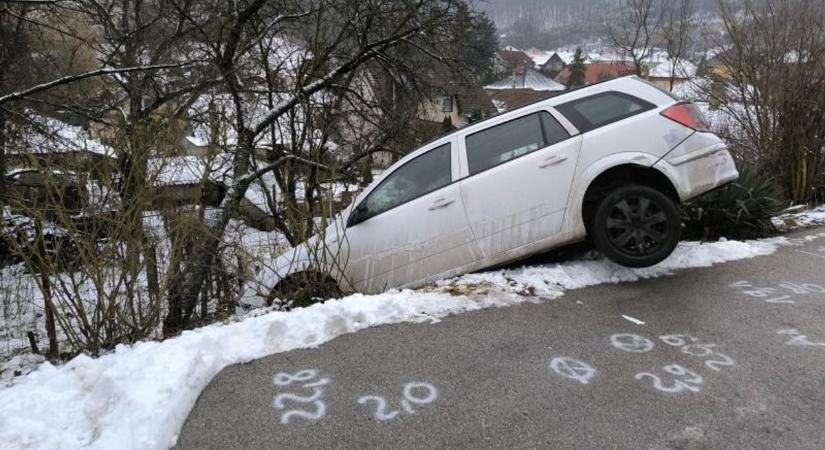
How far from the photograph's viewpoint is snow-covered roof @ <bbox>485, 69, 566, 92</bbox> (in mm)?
86688

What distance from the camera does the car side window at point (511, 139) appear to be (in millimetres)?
5258

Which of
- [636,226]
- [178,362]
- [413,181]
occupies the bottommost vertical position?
[178,362]

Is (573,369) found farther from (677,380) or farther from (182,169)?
(182,169)

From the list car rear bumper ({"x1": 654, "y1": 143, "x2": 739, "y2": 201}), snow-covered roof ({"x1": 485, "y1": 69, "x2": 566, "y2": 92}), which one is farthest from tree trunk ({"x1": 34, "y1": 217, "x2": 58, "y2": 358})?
snow-covered roof ({"x1": 485, "y1": 69, "x2": 566, "y2": 92})

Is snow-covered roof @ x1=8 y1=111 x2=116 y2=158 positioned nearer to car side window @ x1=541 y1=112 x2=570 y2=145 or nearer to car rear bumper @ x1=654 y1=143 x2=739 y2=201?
car side window @ x1=541 y1=112 x2=570 y2=145

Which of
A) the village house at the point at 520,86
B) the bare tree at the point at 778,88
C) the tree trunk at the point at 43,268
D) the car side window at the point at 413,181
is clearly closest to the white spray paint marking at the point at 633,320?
the car side window at the point at 413,181

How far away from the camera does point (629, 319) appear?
438 cm

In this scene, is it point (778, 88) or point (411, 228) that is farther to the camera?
point (778, 88)

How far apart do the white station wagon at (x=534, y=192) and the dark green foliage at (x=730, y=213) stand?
6.09 feet

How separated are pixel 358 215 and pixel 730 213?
15.0ft

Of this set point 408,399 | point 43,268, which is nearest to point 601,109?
point 408,399

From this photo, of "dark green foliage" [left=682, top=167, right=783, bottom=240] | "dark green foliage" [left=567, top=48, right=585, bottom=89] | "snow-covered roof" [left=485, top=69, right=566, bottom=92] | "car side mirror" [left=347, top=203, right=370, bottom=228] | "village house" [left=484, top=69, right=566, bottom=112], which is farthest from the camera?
"snow-covered roof" [left=485, top=69, right=566, bottom=92]

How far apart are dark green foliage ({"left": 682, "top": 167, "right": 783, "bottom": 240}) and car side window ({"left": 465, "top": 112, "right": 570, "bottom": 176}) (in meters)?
2.69

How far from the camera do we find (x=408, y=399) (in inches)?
132
